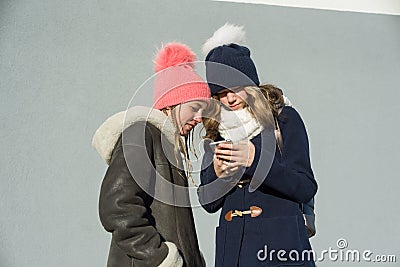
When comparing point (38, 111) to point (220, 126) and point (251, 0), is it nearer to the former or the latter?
point (251, 0)

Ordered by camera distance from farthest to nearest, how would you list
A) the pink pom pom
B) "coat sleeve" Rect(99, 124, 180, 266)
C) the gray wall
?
1. the gray wall
2. the pink pom pom
3. "coat sleeve" Rect(99, 124, 180, 266)

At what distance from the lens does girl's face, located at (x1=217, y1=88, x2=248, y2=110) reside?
1.30 meters

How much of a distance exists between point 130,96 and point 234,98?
1.21 metres

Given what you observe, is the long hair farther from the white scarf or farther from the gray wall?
the gray wall

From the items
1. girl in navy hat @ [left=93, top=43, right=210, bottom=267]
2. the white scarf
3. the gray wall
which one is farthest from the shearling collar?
the gray wall

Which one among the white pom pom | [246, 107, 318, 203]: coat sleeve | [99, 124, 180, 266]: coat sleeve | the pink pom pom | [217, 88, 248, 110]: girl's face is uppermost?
the white pom pom

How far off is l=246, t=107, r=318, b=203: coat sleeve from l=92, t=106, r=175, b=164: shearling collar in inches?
7.6

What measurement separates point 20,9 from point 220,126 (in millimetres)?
1370

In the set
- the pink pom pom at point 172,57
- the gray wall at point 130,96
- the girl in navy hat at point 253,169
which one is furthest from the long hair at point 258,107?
the gray wall at point 130,96

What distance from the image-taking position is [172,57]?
1372 mm

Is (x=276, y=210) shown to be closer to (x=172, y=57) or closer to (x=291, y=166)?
(x=291, y=166)

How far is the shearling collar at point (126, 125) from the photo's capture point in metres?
1.29

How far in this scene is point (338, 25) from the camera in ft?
9.20

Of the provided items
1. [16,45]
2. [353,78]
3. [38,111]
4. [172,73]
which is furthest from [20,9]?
[353,78]
